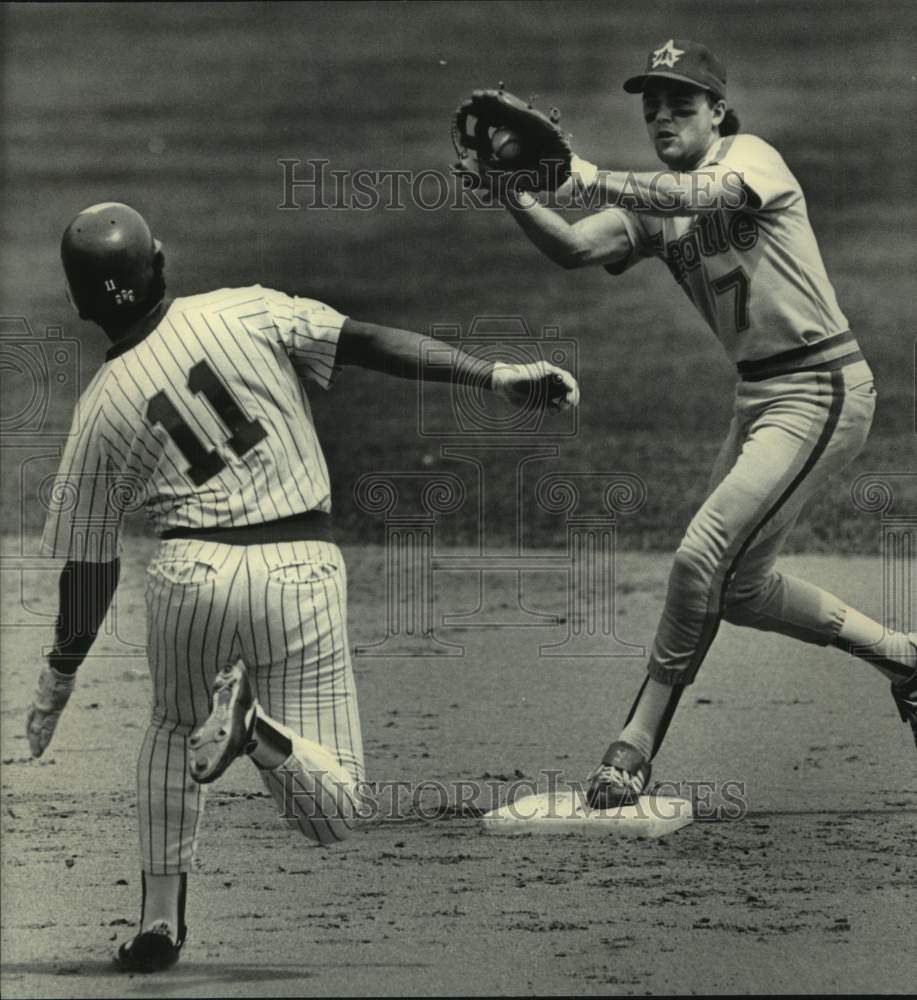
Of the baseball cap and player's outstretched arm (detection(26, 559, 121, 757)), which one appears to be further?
the baseball cap

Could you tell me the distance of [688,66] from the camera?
4.45 meters

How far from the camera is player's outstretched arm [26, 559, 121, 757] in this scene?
3.74 meters

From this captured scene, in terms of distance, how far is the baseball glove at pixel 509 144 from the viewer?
13.4ft

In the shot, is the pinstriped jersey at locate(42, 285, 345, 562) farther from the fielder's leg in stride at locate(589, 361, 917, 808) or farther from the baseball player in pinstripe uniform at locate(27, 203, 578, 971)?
the fielder's leg in stride at locate(589, 361, 917, 808)

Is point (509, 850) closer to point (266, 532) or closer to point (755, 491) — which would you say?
point (755, 491)

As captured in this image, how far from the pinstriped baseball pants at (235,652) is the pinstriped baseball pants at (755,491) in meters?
1.08

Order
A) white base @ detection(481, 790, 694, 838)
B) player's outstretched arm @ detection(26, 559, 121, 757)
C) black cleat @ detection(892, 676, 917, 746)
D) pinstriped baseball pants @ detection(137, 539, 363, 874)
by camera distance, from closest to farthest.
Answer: pinstriped baseball pants @ detection(137, 539, 363, 874)
player's outstretched arm @ detection(26, 559, 121, 757)
white base @ detection(481, 790, 694, 838)
black cleat @ detection(892, 676, 917, 746)

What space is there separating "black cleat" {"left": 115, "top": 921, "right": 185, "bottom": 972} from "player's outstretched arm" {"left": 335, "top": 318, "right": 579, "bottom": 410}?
1.34m

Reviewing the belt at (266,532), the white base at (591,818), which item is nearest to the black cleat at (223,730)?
the belt at (266,532)

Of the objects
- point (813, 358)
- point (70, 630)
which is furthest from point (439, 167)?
point (70, 630)

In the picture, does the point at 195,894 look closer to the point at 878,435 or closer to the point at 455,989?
the point at 455,989

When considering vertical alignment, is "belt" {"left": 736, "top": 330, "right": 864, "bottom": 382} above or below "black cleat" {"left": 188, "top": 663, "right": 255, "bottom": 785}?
above

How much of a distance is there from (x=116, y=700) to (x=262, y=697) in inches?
79.3

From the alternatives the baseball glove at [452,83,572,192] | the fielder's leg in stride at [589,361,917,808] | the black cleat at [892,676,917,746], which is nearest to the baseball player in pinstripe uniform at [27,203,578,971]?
the baseball glove at [452,83,572,192]
